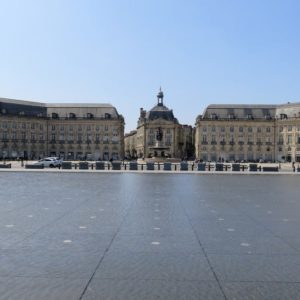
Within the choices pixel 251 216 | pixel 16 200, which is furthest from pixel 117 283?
pixel 16 200

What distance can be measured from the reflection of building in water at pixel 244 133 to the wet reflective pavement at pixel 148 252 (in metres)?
127

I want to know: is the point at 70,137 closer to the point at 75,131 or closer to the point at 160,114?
the point at 75,131

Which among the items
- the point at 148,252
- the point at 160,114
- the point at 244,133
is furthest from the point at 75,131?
A: the point at 148,252

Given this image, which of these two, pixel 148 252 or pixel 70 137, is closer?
pixel 148 252

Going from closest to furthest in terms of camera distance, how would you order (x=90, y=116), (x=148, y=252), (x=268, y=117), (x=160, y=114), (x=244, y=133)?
(x=148, y=252) → (x=268, y=117) → (x=244, y=133) → (x=90, y=116) → (x=160, y=114)

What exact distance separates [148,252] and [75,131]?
137 m

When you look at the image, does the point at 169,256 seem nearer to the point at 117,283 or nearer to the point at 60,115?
the point at 117,283

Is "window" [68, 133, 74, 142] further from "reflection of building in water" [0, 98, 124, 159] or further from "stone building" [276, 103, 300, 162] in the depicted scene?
"stone building" [276, 103, 300, 162]

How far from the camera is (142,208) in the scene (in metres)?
17.3

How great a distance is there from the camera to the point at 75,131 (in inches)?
5664

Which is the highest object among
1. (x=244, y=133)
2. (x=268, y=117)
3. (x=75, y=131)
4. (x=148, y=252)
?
(x=268, y=117)

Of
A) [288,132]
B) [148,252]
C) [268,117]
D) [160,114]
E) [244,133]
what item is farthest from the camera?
[160,114]

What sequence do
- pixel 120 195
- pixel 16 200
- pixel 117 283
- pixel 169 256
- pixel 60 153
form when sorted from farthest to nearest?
pixel 60 153 < pixel 120 195 < pixel 16 200 < pixel 169 256 < pixel 117 283

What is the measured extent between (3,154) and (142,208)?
126 m
